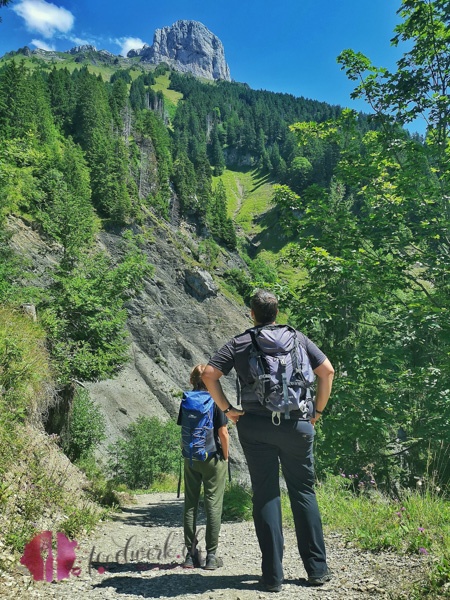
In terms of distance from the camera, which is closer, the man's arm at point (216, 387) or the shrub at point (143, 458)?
the man's arm at point (216, 387)

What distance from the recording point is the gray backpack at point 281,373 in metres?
3.46

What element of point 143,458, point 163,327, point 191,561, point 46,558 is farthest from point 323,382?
point 163,327

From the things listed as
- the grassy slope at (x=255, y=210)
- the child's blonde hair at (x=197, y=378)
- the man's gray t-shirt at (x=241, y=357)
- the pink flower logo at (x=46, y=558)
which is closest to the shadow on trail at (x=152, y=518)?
the pink flower logo at (x=46, y=558)

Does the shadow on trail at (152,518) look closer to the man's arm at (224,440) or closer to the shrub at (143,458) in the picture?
the man's arm at (224,440)

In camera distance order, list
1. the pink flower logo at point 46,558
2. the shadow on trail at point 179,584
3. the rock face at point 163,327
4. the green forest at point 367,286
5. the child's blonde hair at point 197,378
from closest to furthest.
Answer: the shadow on trail at point 179,584
the pink flower logo at point 46,558
the child's blonde hair at point 197,378
the green forest at point 367,286
the rock face at point 163,327

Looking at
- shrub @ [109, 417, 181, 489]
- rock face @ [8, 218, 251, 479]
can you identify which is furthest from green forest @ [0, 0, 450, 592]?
rock face @ [8, 218, 251, 479]

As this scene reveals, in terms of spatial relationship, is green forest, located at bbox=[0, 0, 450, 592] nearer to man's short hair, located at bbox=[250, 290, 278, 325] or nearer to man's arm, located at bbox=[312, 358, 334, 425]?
man's arm, located at bbox=[312, 358, 334, 425]

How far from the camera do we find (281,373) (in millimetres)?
3520

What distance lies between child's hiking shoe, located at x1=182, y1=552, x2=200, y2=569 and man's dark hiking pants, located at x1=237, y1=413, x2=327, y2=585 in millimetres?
1305

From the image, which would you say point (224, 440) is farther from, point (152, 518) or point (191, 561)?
point (152, 518)

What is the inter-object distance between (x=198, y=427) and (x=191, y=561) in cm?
130

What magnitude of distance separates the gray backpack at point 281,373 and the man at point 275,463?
0.08 metres

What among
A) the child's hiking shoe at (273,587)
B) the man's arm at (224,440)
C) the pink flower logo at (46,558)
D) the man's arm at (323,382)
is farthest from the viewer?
the man's arm at (224,440)

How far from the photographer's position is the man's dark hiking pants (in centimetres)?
353
